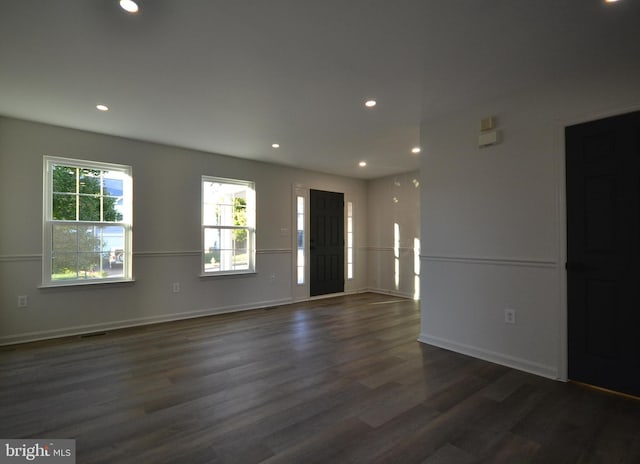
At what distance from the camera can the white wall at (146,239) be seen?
11.5 feet

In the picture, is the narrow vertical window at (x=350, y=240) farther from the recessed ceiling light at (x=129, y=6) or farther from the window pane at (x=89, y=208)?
the recessed ceiling light at (x=129, y=6)

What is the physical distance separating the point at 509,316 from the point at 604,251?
0.90 meters

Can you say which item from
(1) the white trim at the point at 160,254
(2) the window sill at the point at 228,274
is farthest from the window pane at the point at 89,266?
(2) the window sill at the point at 228,274

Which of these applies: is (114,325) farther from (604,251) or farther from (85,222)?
(604,251)

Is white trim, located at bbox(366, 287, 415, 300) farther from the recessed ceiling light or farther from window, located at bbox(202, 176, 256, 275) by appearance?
the recessed ceiling light

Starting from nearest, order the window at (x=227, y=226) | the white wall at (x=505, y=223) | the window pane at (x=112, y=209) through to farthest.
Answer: the white wall at (x=505, y=223)
the window pane at (x=112, y=209)
the window at (x=227, y=226)

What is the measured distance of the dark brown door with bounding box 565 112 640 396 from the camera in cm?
230

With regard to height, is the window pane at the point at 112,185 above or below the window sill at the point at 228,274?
above

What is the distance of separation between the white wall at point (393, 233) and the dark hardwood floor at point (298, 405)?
9.37 ft

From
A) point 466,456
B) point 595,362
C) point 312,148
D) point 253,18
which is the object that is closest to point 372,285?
point 312,148

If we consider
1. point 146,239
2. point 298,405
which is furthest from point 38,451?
point 146,239

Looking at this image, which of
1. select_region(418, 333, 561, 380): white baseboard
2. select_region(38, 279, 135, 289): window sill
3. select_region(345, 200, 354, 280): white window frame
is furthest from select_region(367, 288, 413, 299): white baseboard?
select_region(38, 279, 135, 289): window sill

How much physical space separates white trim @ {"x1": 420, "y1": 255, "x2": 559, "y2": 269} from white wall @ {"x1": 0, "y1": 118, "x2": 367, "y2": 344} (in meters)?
2.90

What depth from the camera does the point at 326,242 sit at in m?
6.34
